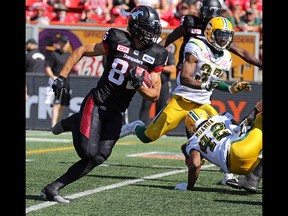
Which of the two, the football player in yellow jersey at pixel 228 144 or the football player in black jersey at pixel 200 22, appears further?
the football player in black jersey at pixel 200 22

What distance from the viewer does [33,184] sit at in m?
8.07

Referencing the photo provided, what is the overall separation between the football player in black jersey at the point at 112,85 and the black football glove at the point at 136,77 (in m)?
0.21

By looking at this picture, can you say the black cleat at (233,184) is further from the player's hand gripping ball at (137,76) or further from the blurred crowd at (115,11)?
the blurred crowd at (115,11)

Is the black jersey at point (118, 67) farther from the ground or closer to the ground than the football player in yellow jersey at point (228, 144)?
farther from the ground

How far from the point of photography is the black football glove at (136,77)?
6.80m

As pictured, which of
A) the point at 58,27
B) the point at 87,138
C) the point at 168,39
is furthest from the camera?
the point at 58,27

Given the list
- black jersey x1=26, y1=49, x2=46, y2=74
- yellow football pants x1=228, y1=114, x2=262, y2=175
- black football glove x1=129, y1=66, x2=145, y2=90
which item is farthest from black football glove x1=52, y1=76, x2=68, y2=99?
black jersey x1=26, y1=49, x2=46, y2=74

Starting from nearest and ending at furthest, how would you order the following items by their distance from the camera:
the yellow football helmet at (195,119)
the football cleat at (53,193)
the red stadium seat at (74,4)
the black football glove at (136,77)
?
the black football glove at (136,77) < the football cleat at (53,193) < the yellow football helmet at (195,119) < the red stadium seat at (74,4)

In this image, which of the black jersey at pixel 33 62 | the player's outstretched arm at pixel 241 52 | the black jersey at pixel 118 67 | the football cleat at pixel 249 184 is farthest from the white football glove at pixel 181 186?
the black jersey at pixel 33 62

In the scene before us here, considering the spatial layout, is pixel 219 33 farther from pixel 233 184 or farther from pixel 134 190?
pixel 134 190

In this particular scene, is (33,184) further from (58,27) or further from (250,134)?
(58,27)
